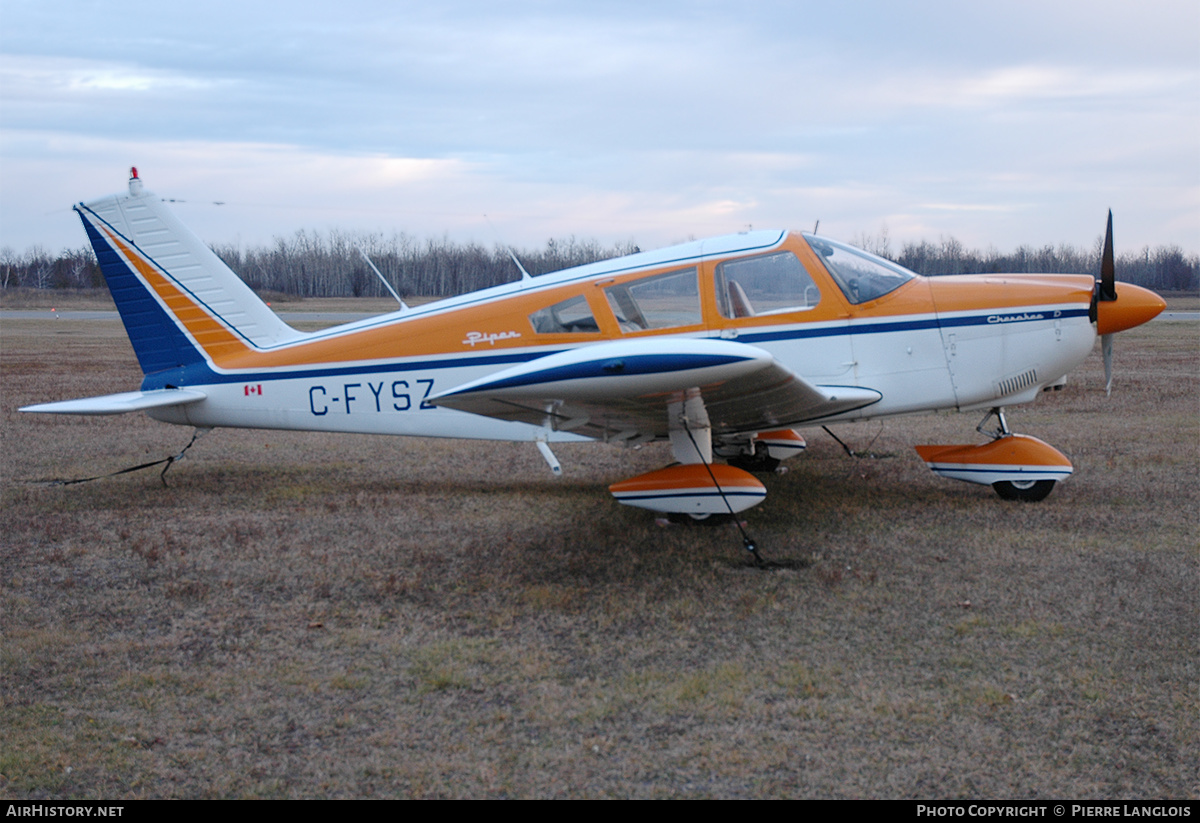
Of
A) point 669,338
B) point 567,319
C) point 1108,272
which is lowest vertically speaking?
point 669,338

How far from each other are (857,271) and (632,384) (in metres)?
3.14

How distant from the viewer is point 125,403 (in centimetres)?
769

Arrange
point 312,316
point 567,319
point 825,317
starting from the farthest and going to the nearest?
point 312,316 < point 567,319 < point 825,317

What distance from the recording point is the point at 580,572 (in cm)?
566

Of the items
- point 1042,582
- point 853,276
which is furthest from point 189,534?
point 1042,582

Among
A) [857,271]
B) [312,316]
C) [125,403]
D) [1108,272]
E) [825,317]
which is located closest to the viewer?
[1108,272]

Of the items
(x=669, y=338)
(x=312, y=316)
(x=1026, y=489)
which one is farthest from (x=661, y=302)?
(x=312, y=316)

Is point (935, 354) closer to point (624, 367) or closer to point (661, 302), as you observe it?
point (661, 302)

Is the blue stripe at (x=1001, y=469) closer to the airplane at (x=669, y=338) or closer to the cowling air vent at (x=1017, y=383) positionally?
the airplane at (x=669, y=338)

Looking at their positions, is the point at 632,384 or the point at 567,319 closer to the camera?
the point at 632,384

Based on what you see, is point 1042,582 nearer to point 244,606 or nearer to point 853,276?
point 853,276

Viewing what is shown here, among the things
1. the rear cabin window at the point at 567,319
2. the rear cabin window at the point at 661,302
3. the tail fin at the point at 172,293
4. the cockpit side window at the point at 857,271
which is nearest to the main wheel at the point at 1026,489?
the cockpit side window at the point at 857,271

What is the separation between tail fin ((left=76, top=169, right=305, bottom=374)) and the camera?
8.12 m

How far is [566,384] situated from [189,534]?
377 cm
